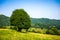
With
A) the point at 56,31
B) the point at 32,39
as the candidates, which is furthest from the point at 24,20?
the point at 32,39

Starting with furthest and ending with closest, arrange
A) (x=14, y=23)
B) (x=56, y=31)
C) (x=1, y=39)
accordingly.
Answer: (x=14, y=23)
(x=56, y=31)
(x=1, y=39)

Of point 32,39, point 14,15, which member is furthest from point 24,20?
point 32,39

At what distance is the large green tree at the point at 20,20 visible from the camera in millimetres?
18156

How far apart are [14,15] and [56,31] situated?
7.38 meters

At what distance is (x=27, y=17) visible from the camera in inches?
746

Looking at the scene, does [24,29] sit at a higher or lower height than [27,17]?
lower

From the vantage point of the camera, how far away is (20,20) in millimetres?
18500

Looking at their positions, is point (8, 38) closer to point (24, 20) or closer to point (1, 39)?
point (1, 39)

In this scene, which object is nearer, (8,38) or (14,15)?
(8,38)

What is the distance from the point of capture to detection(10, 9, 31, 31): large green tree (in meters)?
18.2

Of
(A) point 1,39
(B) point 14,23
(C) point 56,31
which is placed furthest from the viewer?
(B) point 14,23

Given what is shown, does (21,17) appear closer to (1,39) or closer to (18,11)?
(18,11)

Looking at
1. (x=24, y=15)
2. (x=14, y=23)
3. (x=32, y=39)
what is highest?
(x=24, y=15)

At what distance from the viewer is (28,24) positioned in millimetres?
→ 18672
